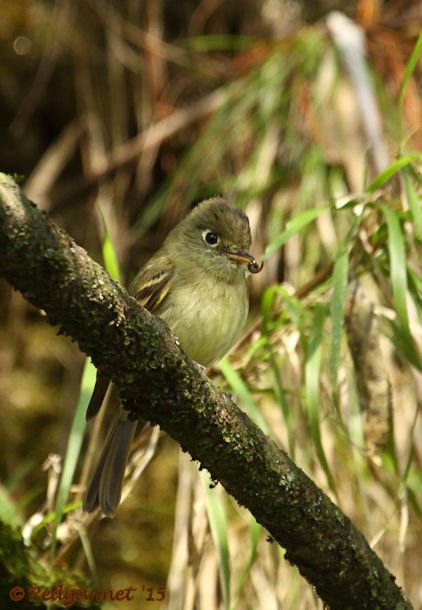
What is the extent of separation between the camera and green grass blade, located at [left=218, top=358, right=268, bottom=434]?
3203 millimetres

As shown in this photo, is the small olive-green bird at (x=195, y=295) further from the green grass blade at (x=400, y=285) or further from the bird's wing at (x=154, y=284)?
the green grass blade at (x=400, y=285)

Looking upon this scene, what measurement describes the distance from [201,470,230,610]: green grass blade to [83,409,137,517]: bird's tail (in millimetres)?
305

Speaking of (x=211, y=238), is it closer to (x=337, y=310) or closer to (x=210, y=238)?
(x=210, y=238)

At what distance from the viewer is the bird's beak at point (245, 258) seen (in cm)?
346

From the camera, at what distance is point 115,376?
2068 mm

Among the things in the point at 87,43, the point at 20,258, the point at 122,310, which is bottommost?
the point at 122,310

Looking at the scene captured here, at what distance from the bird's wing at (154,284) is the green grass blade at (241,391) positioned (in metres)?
0.34

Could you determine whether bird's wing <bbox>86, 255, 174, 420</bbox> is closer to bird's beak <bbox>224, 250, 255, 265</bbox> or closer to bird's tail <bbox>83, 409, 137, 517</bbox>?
bird's beak <bbox>224, 250, 255, 265</bbox>

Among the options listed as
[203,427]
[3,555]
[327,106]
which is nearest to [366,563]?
[203,427]

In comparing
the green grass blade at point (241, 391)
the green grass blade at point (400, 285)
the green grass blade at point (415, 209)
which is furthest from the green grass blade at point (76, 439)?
the green grass blade at point (415, 209)

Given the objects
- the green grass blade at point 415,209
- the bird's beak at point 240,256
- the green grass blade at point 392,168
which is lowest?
the green grass blade at point 415,209

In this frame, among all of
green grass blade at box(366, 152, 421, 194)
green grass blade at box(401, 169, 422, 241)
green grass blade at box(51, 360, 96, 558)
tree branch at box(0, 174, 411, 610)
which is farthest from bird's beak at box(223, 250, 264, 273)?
tree branch at box(0, 174, 411, 610)

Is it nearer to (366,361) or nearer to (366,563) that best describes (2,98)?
(366,361)

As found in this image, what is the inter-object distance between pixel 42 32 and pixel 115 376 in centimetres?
384
